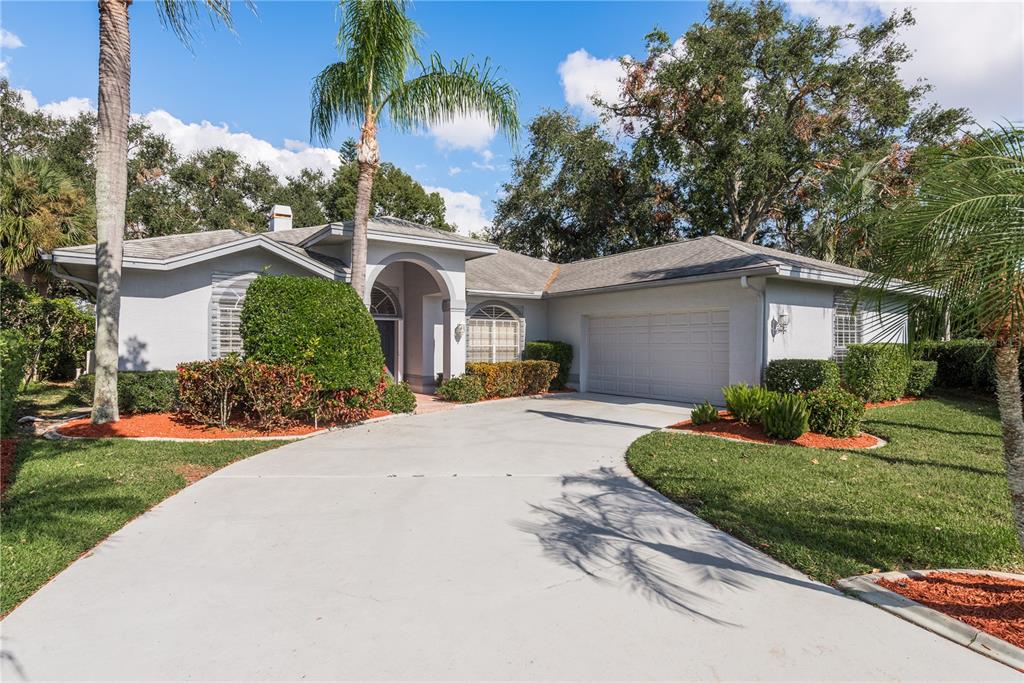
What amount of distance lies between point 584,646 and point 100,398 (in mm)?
9954

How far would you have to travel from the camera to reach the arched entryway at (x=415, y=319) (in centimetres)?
1544

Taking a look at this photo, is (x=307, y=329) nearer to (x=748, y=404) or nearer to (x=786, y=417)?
(x=748, y=404)

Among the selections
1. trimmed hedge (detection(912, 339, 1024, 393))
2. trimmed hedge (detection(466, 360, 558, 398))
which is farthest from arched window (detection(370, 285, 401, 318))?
trimmed hedge (detection(912, 339, 1024, 393))

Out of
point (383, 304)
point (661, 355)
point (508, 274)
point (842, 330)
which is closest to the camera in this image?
point (842, 330)

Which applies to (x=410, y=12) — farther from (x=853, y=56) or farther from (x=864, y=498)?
(x=853, y=56)

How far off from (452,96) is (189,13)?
5.34 metres

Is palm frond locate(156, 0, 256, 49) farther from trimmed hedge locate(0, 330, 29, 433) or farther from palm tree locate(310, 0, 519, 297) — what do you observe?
trimmed hedge locate(0, 330, 29, 433)

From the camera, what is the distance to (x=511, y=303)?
58.3 ft

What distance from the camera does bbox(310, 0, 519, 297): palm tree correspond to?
11781 millimetres

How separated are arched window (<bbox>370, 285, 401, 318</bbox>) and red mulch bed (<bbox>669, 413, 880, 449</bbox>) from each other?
10.1 meters

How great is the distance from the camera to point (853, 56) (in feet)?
82.8

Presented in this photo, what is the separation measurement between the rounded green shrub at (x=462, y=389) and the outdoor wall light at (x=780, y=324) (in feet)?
25.0

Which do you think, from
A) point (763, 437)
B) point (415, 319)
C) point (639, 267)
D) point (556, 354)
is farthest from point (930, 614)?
point (415, 319)

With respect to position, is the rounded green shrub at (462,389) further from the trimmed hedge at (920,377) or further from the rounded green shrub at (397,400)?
the trimmed hedge at (920,377)
